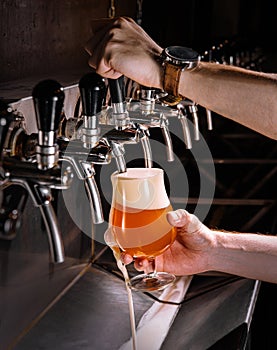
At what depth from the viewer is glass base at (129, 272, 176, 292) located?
1551mm

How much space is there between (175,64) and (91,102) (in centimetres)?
43

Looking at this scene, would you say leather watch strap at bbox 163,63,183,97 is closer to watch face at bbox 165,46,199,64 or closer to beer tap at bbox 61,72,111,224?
watch face at bbox 165,46,199,64

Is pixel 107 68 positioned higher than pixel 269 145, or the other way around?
pixel 107 68

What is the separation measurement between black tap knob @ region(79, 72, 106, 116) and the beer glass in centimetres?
25

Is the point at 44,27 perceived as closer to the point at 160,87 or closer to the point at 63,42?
the point at 63,42

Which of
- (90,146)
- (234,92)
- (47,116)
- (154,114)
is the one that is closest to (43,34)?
(154,114)

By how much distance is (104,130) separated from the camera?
133cm

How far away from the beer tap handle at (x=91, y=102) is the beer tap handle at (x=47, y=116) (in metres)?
0.10

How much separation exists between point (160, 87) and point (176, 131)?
5.13 ft

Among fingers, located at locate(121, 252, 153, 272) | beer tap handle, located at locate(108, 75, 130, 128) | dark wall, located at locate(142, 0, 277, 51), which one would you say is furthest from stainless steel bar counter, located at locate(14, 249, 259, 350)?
dark wall, located at locate(142, 0, 277, 51)

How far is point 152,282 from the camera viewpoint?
1.58 m

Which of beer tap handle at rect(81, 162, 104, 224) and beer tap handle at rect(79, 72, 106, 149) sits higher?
beer tap handle at rect(79, 72, 106, 149)

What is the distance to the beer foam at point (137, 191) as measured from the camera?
141 cm

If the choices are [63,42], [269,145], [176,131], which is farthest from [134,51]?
[269,145]
